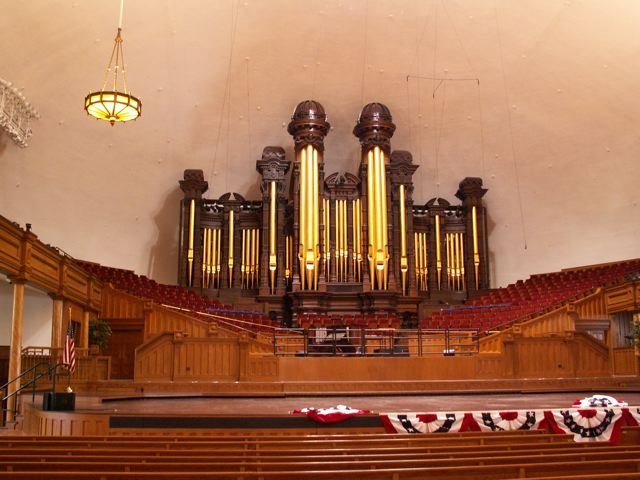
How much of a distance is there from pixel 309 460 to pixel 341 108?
1541 cm

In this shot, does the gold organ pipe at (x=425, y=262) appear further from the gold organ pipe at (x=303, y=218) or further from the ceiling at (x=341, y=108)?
the gold organ pipe at (x=303, y=218)

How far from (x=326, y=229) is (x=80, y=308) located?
19.8 feet

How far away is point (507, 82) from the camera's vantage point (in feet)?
55.2

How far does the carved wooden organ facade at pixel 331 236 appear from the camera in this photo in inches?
632

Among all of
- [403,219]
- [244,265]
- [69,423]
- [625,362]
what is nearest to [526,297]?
[403,219]

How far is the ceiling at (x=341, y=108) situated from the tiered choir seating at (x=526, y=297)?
48.5 inches

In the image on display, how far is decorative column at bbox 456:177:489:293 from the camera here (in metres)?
17.1

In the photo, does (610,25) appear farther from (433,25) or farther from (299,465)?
(299,465)

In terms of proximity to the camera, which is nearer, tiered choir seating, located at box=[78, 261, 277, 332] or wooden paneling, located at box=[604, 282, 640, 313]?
wooden paneling, located at box=[604, 282, 640, 313]

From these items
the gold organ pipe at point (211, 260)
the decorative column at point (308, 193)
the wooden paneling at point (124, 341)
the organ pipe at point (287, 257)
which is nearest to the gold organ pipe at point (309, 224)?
the decorative column at point (308, 193)

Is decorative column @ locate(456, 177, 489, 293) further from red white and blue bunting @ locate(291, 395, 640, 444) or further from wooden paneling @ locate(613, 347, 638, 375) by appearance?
red white and blue bunting @ locate(291, 395, 640, 444)

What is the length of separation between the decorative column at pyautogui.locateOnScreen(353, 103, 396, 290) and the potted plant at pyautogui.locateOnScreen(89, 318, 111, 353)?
5.97m

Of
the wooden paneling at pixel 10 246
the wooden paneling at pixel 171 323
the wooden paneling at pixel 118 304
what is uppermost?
the wooden paneling at pixel 10 246

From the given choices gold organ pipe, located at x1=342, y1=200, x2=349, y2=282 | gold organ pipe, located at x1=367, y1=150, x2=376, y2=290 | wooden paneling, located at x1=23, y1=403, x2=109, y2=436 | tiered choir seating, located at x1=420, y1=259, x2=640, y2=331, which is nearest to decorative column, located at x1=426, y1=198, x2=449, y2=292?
tiered choir seating, located at x1=420, y1=259, x2=640, y2=331
